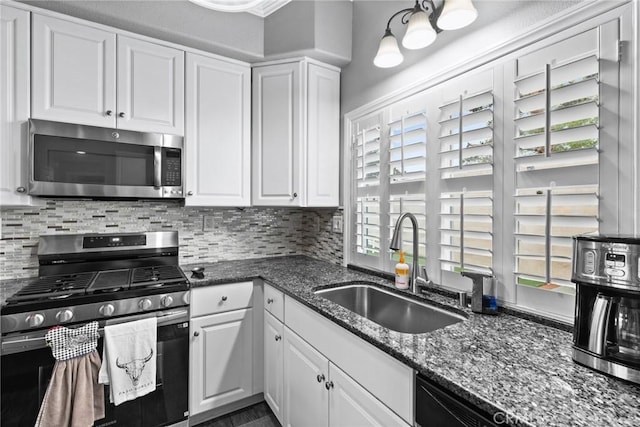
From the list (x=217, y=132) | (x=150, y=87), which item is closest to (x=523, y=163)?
(x=217, y=132)

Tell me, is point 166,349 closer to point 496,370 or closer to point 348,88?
point 496,370

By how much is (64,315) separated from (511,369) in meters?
1.87

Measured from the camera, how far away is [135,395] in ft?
5.26

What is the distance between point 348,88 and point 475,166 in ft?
4.17

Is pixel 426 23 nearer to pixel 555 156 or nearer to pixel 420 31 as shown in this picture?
pixel 420 31

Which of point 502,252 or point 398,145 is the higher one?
point 398,145

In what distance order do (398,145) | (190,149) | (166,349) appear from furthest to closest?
(190,149), (398,145), (166,349)

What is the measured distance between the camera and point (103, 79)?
188 centimetres

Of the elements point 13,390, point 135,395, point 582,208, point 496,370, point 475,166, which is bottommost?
point 135,395

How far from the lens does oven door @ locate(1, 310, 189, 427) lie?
1421 millimetres

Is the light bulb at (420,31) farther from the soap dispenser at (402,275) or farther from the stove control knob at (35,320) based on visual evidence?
the stove control knob at (35,320)

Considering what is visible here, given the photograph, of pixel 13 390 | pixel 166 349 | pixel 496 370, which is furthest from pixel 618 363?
pixel 13 390

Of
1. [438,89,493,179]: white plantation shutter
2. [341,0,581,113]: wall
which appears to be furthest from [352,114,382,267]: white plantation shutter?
[438,89,493,179]: white plantation shutter

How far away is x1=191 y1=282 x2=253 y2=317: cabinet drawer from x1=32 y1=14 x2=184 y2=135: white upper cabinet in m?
1.08
